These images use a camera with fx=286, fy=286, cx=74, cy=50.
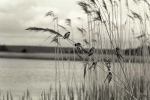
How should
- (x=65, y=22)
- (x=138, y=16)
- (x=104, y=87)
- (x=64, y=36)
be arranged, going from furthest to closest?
1. (x=65, y=22)
2. (x=138, y=16)
3. (x=104, y=87)
4. (x=64, y=36)

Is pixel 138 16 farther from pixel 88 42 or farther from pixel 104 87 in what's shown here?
pixel 104 87

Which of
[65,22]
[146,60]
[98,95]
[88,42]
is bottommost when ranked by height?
[98,95]

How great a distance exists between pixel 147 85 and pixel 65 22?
5.66ft

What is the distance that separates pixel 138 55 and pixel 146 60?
2.67ft

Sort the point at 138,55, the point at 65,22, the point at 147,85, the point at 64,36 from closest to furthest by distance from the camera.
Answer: the point at 64,36 → the point at 147,85 → the point at 65,22 → the point at 138,55

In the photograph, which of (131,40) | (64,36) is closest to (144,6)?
(131,40)

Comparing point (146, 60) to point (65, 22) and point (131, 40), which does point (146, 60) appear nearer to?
point (131, 40)

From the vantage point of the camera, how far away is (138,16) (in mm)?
4395

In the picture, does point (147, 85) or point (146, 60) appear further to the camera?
point (146, 60)

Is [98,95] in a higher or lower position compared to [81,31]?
lower

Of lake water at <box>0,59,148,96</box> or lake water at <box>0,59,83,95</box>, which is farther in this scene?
lake water at <box>0,59,83,95</box>

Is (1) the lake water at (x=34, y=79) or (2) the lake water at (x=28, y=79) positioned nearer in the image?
(1) the lake water at (x=34, y=79)

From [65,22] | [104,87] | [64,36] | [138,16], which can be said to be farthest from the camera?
[65,22]

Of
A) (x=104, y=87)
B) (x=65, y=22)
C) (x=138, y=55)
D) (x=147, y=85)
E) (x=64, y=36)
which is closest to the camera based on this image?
(x=64, y=36)
